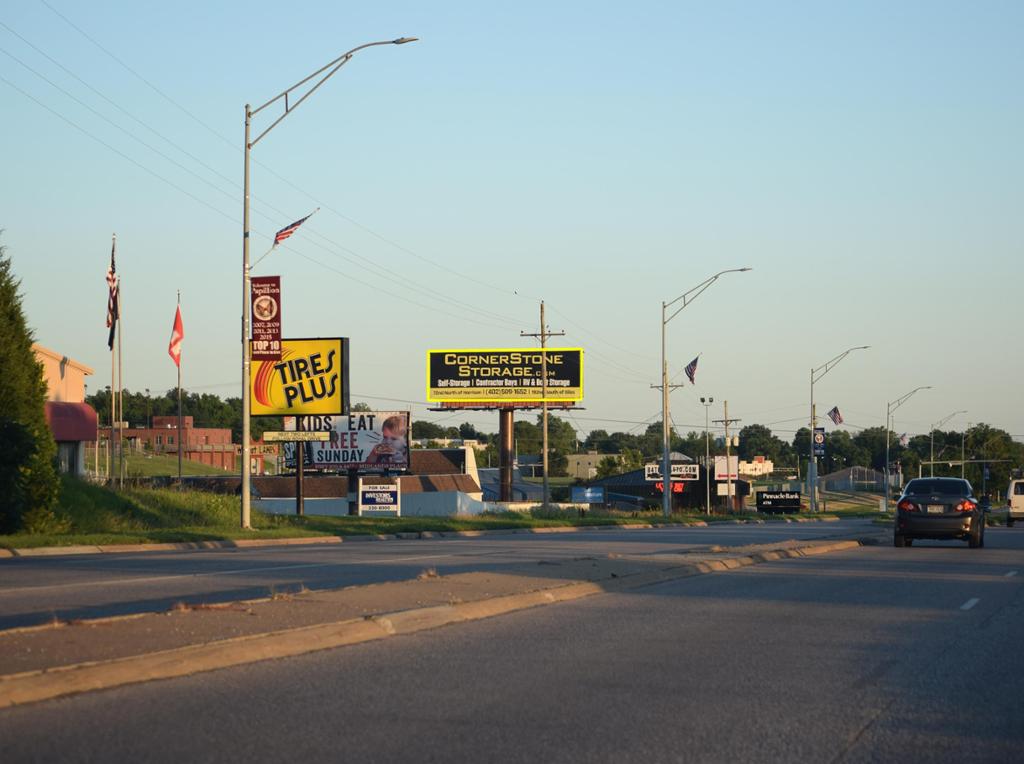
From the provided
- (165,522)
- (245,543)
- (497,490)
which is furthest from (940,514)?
(497,490)

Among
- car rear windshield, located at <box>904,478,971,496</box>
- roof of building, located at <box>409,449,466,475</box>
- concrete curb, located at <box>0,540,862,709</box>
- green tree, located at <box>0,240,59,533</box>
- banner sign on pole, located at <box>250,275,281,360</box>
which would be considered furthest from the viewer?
roof of building, located at <box>409,449,466,475</box>

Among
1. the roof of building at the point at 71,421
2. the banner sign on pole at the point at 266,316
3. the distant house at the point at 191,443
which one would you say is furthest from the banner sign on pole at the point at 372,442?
the distant house at the point at 191,443

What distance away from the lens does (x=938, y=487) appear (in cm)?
3075

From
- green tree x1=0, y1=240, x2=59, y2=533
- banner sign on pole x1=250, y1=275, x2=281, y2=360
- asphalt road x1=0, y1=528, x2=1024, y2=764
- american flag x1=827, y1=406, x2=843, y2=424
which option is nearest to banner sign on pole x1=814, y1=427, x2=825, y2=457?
american flag x1=827, y1=406, x2=843, y2=424

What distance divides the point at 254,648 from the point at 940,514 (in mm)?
23033

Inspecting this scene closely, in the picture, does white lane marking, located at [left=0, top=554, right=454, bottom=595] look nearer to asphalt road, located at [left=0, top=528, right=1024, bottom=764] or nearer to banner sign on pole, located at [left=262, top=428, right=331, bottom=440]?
asphalt road, located at [left=0, top=528, right=1024, bottom=764]

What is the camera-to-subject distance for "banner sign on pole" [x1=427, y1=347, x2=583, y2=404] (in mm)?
94125

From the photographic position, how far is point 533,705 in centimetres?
900

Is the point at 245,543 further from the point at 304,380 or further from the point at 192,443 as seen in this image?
the point at 192,443

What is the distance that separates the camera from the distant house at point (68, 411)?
43938mm

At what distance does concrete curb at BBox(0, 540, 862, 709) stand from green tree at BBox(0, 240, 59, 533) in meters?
16.9

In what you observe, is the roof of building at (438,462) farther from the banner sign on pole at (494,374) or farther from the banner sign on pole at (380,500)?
the banner sign on pole at (380,500)

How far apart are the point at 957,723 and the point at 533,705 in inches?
113

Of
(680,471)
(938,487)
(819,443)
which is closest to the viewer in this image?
(938,487)
